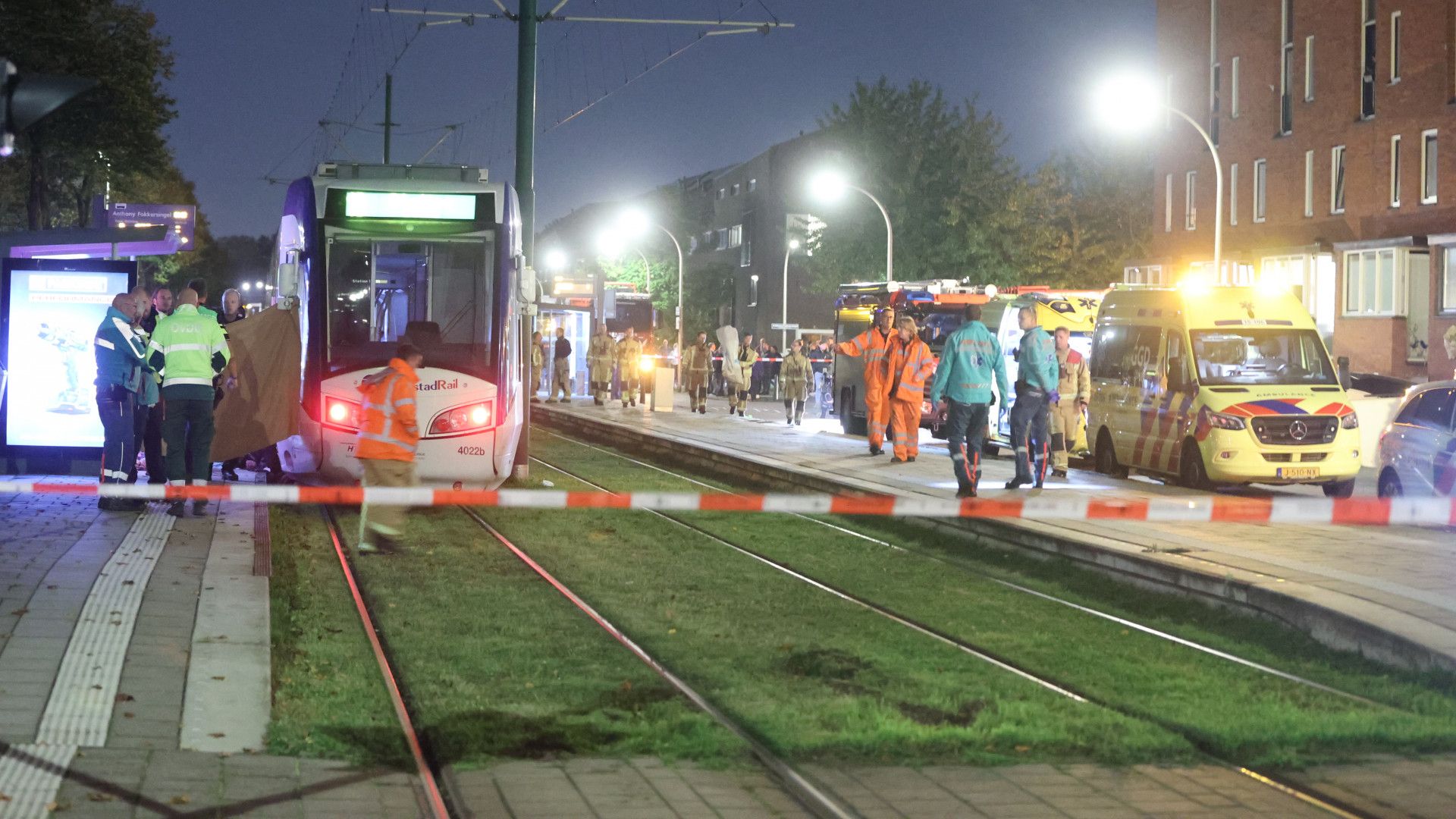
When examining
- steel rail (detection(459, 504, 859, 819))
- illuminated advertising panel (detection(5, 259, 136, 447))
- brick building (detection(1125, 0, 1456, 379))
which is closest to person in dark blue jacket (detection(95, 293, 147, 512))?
illuminated advertising panel (detection(5, 259, 136, 447))

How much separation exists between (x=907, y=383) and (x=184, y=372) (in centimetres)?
944

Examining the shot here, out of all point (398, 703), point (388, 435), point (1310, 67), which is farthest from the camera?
point (1310, 67)

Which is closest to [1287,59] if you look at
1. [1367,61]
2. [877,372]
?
[1367,61]

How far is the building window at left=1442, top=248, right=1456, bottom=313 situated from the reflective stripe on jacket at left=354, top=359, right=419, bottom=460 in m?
32.6

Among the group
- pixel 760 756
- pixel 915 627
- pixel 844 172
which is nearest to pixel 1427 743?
pixel 760 756

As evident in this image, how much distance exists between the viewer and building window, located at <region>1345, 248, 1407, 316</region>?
42031 mm

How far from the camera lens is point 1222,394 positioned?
19172mm

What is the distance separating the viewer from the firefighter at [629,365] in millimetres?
39531

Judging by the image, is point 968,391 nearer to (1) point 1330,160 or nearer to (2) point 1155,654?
(2) point 1155,654

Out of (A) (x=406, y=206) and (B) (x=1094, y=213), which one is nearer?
(A) (x=406, y=206)

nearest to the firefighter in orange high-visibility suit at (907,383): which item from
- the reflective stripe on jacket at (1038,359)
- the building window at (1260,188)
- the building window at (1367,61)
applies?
the reflective stripe on jacket at (1038,359)

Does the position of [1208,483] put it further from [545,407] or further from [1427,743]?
[545,407]

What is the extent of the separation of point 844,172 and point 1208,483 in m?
50.6

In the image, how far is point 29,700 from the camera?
743 cm
